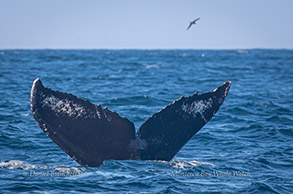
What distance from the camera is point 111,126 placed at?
6.58 meters

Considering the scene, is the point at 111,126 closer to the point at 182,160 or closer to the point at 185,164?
the point at 185,164

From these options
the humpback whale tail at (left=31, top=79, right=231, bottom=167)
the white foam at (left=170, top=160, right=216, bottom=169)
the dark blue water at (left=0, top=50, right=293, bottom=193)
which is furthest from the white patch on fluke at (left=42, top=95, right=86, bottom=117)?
the white foam at (left=170, top=160, right=216, bottom=169)

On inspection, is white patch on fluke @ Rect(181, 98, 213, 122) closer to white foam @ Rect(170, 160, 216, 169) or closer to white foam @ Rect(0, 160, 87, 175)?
white foam @ Rect(170, 160, 216, 169)

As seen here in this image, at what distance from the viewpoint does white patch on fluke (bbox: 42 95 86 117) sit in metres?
6.29

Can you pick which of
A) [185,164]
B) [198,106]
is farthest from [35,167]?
[198,106]

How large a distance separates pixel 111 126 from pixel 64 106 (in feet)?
2.40

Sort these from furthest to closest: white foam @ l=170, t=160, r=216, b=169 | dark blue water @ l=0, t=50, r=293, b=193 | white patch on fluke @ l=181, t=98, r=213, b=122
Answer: white foam @ l=170, t=160, r=216, b=169
dark blue water @ l=0, t=50, r=293, b=193
white patch on fluke @ l=181, t=98, r=213, b=122

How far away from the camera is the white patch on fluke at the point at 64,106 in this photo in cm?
629

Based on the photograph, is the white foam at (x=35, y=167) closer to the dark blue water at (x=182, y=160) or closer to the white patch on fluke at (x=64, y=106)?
the dark blue water at (x=182, y=160)

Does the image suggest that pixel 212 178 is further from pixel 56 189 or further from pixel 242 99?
pixel 242 99

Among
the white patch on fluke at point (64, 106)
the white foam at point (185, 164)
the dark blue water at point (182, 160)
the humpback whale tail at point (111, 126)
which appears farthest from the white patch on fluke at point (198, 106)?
the white foam at point (185, 164)

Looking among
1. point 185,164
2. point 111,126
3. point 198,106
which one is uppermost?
point 198,106

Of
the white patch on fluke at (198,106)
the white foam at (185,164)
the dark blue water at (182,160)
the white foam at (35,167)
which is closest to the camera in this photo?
the white patch on fluke at (198,106)

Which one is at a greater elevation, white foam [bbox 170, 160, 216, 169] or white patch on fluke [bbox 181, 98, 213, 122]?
white patch on fluke [bbox 181, 98, 213, 122]
